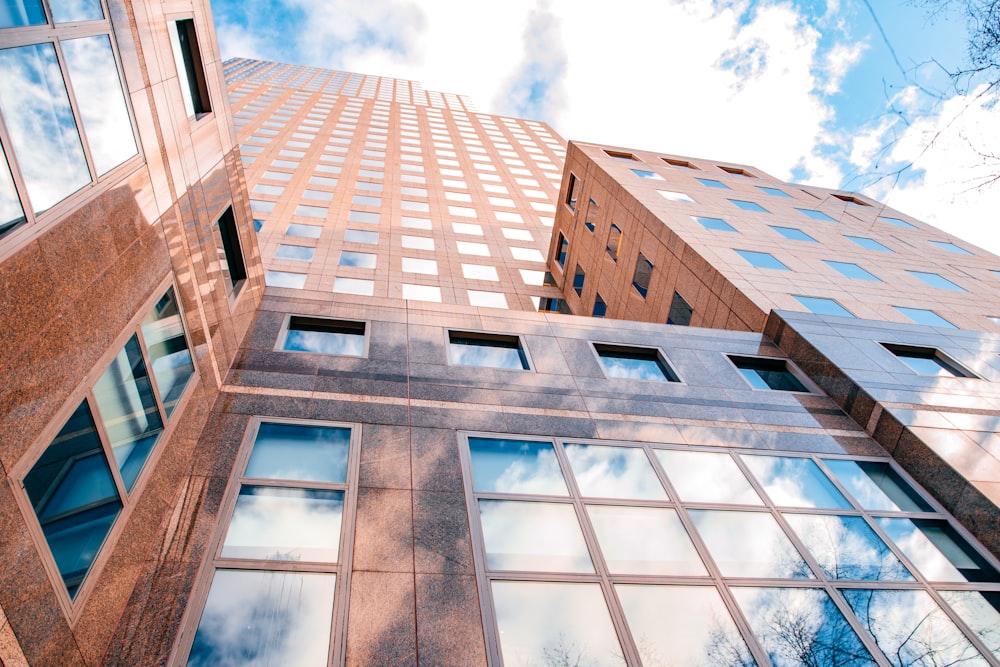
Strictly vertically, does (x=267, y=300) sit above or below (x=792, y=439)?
above

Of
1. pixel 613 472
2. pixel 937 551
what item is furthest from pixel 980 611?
pixel 613 472

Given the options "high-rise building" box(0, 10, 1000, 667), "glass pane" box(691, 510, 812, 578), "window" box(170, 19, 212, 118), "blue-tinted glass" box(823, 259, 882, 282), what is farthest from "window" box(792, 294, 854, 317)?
"window" box(170, 19, 212, 118)

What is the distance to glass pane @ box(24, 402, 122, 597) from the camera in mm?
5609

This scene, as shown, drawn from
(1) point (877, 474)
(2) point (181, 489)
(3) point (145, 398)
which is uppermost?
(3) point (145, 398)

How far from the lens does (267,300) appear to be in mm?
13695

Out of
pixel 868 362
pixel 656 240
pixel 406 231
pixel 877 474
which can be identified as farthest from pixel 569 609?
pixel 406 231

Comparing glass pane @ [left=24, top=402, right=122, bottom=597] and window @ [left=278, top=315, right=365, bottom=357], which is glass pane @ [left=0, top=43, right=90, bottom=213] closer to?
glass pane @ [left=24, top=402, right=122, bottom=597]

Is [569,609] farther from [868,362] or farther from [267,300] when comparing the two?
[868,362]

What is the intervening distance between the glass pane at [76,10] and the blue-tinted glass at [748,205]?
25.2m

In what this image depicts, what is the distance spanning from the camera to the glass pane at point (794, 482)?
33.8 feet

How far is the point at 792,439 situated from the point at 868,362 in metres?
4.23

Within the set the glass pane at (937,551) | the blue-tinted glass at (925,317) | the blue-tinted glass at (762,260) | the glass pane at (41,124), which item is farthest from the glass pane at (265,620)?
the blue-tinted glass at (925,317)

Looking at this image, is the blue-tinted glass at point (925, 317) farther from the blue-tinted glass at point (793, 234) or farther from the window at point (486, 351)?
the window at point (486, 351)

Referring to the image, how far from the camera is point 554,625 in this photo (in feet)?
24.1
